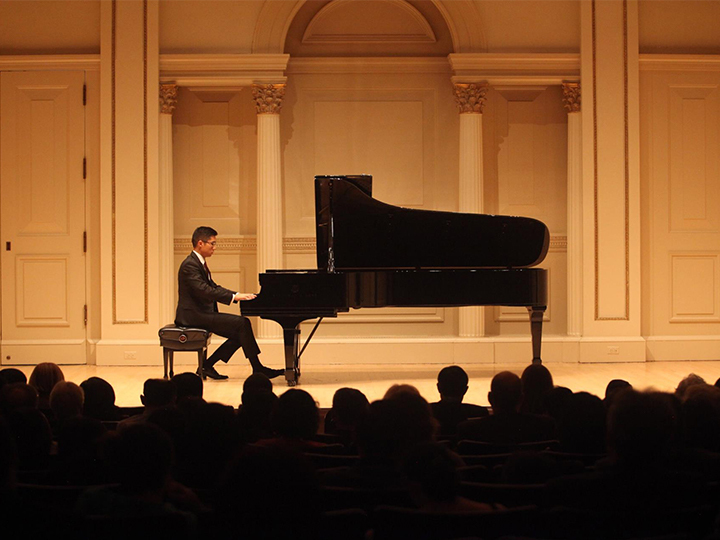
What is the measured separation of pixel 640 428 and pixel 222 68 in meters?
6.52

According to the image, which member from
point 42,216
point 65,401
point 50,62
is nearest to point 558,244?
point 42,216

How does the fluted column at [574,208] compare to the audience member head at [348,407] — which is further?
the fluted column at [574,208]

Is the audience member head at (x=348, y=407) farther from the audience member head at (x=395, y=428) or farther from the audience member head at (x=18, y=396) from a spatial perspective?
the audience member head at (x=18, y=396)

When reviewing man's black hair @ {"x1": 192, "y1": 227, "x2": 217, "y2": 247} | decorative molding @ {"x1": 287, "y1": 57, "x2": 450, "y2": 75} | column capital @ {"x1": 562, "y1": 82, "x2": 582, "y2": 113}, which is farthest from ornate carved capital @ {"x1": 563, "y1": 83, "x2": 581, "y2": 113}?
man's black hair @ {"x1": 192, "y1": 227, "x2": 217, "y2": 247}

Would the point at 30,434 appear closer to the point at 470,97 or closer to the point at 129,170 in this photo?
the point at 129,170

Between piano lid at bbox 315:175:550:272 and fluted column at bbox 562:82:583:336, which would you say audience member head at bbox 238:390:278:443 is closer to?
piano lid at bbox 315:175:550:272

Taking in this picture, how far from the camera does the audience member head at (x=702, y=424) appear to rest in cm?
279

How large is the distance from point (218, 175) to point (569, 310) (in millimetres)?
3724

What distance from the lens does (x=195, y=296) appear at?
657 centimetres

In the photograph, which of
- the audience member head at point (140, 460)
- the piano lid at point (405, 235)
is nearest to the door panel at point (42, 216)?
the piano lid at point (405, 235)

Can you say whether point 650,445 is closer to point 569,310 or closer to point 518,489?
point 518,489

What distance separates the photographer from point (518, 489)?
220cm

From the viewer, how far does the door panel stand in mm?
8000

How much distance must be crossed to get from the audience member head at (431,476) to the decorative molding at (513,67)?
21.0 ft
